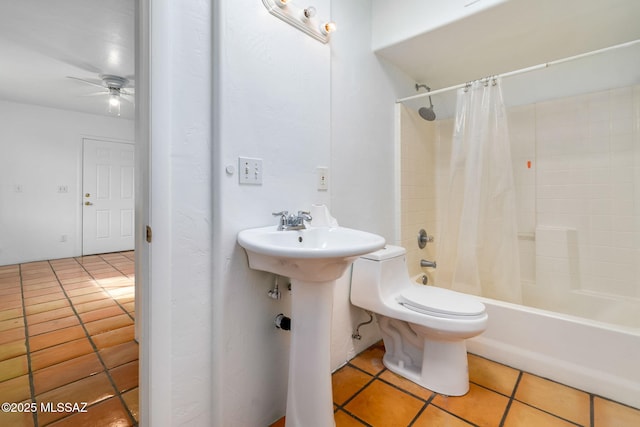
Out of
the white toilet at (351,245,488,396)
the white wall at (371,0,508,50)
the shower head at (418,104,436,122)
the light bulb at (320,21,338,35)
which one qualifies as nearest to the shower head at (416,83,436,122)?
the shower head at (418,104,436,122)

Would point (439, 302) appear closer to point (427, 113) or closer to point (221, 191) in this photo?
point (221, 191)

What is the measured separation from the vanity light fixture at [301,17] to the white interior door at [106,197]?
436 cm

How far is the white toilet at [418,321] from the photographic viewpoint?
1285 millimetres

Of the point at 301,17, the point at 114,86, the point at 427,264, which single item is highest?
the point at 114,86

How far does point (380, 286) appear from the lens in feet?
5.02

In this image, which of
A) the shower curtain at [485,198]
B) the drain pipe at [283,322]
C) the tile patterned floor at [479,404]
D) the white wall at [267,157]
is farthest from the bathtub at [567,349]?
the drain pipe at [283,322]

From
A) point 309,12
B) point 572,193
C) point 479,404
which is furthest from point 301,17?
point 572,193

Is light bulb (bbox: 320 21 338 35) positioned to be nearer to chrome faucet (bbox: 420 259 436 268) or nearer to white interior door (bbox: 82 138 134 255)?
chrome faucet (bbox: 420 259 436 268)

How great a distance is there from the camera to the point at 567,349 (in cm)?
141

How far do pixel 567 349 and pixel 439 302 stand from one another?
2.28ft

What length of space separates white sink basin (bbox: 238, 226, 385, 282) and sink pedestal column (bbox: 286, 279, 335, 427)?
0.09 metres

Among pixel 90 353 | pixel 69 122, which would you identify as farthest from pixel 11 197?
pixel 90 353

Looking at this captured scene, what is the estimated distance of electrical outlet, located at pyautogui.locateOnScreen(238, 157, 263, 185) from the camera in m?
1.11

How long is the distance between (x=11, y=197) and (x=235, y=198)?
14.5ft
